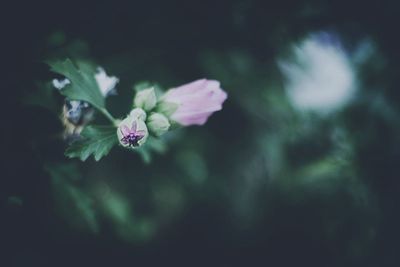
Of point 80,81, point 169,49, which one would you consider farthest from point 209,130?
point 80,81

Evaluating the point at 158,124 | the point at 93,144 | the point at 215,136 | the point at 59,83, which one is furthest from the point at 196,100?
the point at 215,136

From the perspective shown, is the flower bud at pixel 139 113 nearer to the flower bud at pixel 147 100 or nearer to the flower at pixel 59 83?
the flower bud at pixel 147 100

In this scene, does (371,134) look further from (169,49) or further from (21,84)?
(21,84)

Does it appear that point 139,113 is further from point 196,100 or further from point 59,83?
point 59,83

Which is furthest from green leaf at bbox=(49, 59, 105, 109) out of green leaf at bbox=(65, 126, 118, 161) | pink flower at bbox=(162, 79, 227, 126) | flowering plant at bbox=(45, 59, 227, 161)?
pink flower at bbox=(162, 79, 227, 126)

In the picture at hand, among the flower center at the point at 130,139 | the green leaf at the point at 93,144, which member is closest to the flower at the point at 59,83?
the green leaf at the point at 93,144

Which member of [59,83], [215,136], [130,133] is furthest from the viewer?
[215,136]
